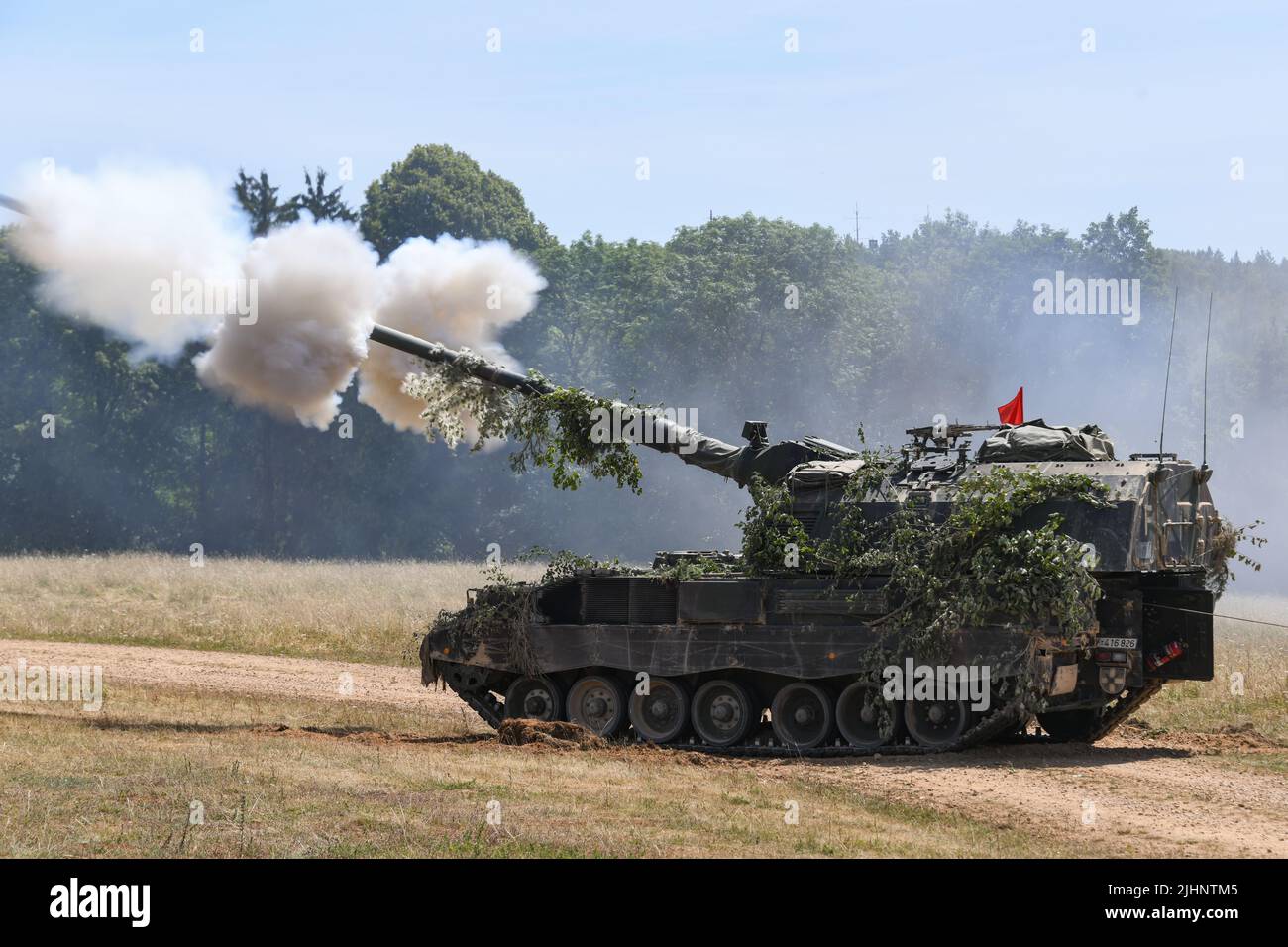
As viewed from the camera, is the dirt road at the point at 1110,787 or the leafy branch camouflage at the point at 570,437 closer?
the dirt road at the point at 1110,787

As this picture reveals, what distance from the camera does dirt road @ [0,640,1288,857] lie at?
490 inches

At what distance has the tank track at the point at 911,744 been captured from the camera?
1675cm

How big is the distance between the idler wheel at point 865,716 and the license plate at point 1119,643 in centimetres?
236

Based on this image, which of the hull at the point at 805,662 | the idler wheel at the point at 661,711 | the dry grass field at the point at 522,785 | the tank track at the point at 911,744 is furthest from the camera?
the idler wheel at the point at 661,711

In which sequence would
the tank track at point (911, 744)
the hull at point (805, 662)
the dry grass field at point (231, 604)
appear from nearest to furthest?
the tank track at point (911, 744) → the hull at point (805, 662) → the dry grass field at point (231, 604)

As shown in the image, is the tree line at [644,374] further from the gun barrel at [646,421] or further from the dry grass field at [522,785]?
the gun barrel at [646,421]

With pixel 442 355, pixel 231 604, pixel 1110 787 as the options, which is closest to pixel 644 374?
pixel 231 604

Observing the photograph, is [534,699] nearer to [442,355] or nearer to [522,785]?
[442,355]

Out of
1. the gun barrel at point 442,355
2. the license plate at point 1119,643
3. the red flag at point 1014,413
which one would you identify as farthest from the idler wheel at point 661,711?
the red flag at point 1014,413

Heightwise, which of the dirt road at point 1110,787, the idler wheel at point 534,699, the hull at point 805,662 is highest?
the hull at point 805,662

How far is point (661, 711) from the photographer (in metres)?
18.8

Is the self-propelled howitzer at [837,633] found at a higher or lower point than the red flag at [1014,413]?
lower

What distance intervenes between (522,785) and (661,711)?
453cm

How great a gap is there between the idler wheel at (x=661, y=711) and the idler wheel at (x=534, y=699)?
0.98 m
